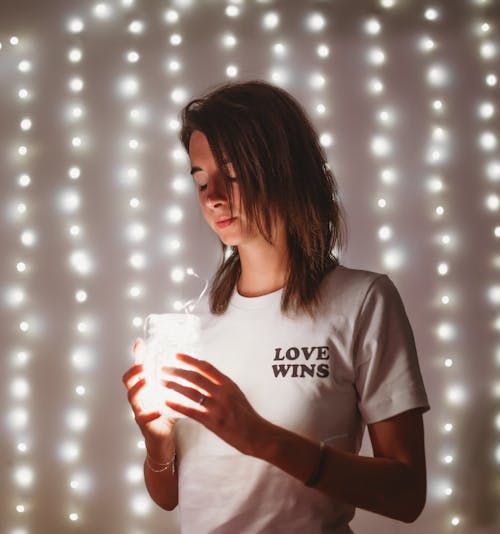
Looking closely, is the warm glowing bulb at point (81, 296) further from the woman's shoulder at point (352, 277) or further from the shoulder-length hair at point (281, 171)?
the woman's shoulder at point (352, 277)

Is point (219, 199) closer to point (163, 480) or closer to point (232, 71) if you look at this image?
point (163, 480)

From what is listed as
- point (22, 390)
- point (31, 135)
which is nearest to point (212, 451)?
point (22, 390)

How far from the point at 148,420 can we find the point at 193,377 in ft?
0.50

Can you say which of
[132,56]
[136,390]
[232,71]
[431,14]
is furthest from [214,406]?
[431,14]

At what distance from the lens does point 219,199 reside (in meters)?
0.90

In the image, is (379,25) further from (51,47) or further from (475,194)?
(51,47)

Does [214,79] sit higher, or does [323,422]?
[214,79]

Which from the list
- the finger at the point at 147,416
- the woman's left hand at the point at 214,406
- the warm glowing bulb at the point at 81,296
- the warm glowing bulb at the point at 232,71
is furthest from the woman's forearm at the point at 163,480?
the warm glowing bulb at the point at 232,71

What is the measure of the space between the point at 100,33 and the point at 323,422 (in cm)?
140

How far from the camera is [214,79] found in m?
1.56

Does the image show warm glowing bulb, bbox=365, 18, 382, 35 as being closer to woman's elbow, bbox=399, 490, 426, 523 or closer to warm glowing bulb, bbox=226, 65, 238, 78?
warm glowing bulb, bbox=226, 65, 238, 78

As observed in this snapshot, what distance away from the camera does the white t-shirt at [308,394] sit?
80 cm

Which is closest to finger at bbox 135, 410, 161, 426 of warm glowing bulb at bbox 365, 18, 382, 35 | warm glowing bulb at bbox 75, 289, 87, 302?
warm glowing bulb at bbox 75, 289, 87, 302

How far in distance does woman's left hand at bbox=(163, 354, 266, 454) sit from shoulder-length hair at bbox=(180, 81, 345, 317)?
0.24 m
